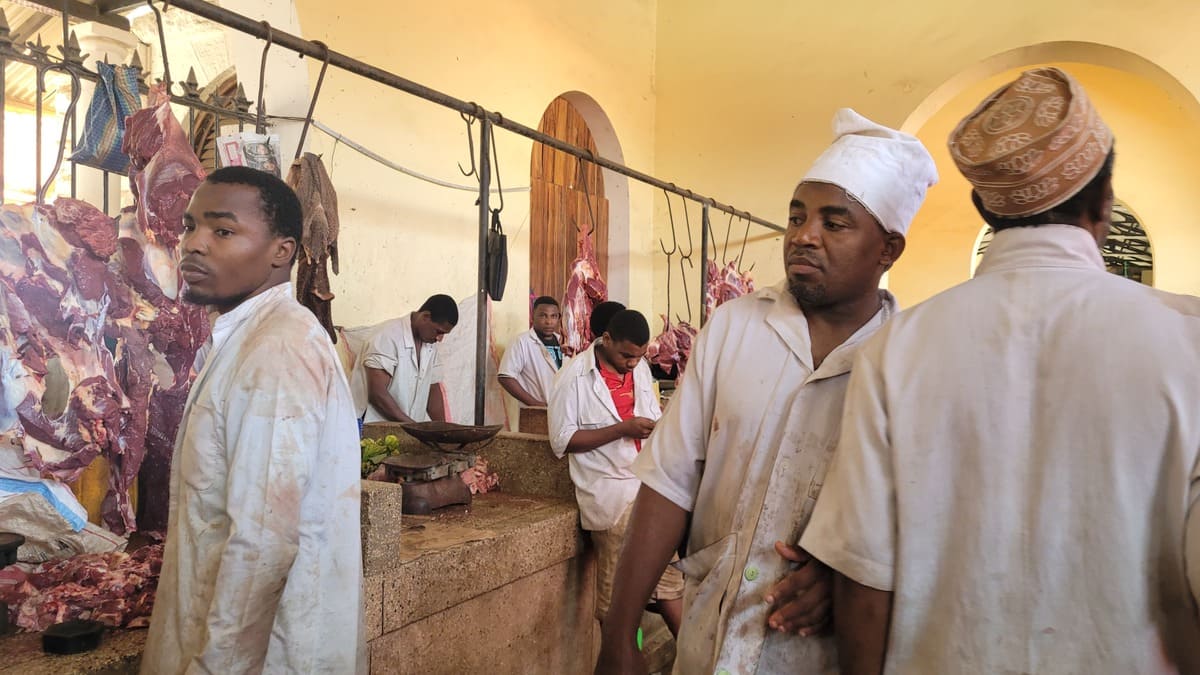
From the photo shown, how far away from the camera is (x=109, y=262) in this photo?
8.14ft

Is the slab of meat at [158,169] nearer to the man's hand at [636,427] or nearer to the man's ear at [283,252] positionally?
the man's ear at [283,252]

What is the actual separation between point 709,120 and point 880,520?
707 centimetres

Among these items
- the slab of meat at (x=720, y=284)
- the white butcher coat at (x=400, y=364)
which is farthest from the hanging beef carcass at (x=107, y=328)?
the slab of meat at (x=720, y=284)

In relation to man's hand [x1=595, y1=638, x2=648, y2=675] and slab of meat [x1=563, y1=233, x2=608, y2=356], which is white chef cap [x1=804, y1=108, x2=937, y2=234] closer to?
man's hand [x1=595, y1=638, x2=648, y2=675]

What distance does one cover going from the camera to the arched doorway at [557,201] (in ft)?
21.8

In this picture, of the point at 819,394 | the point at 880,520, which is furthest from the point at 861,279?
the point at 880,520

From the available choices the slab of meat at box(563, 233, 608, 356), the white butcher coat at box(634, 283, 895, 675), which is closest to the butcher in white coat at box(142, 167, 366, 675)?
the white butcher coat at box(634, 283, 895, 675)

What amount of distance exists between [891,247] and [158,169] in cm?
221

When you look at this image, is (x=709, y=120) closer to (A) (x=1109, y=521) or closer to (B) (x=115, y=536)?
(B) (x=115, y=536)

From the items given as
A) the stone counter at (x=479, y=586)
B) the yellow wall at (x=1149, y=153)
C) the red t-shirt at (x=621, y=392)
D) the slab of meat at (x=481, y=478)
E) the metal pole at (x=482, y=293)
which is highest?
the yellow wall at (x=1149, y=153)

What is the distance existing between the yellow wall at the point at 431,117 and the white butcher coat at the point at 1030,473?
3.92 m

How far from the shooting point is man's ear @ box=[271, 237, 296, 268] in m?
1.84

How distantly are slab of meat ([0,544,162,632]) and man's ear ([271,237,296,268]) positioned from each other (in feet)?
3.51

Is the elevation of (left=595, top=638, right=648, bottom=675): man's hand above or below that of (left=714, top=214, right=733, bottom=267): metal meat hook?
below
